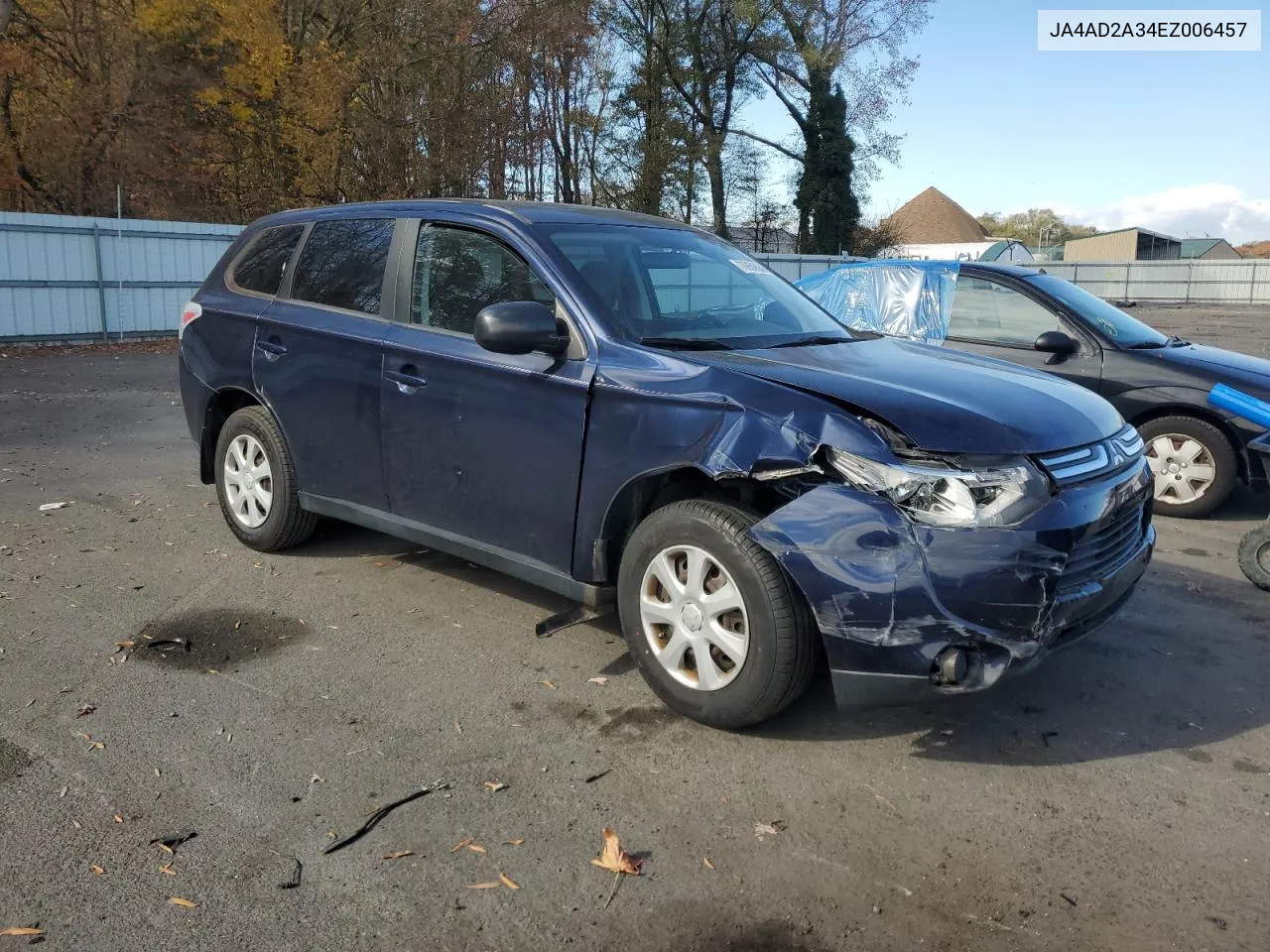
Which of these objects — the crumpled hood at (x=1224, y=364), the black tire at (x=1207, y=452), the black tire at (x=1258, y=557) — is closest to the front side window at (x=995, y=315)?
the crumpled hood at (x=1224, y=364)

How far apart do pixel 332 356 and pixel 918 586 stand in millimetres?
3014

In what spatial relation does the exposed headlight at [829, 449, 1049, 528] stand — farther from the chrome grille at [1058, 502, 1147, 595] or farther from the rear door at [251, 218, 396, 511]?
the rear door at [251, 218, 396, 511]

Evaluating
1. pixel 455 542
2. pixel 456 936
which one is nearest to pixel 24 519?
pixel 455 542

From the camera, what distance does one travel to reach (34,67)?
854 inches

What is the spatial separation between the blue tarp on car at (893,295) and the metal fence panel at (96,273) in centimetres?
1441

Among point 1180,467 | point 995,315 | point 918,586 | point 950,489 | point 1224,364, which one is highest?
point 995,315

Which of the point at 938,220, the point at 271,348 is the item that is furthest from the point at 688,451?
the point at 938,220

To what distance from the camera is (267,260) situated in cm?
545

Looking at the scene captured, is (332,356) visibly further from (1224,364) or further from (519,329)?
(1224,364)

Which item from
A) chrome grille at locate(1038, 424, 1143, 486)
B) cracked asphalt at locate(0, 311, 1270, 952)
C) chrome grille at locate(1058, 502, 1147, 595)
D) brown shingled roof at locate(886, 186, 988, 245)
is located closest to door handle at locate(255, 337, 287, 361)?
cracked asphalt at locate(0, 311, 1270, 952)

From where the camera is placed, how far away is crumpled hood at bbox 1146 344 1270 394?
21.2ft

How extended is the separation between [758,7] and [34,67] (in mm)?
26614

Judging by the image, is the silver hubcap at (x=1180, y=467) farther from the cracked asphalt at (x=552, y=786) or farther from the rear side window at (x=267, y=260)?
the rear side window at (x=267, y=260)

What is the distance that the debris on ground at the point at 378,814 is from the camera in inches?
112
